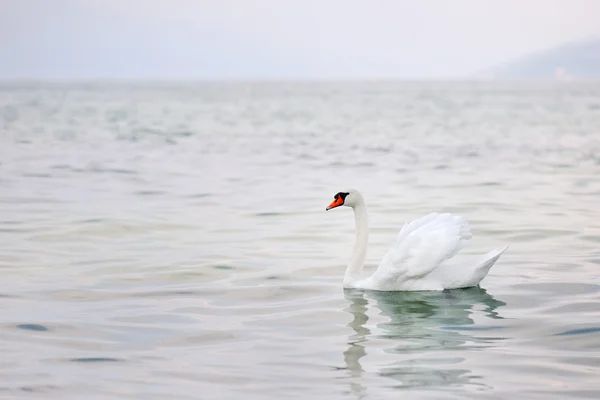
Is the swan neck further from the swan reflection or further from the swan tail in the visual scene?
the swan tail

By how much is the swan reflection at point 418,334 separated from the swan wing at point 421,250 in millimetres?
227

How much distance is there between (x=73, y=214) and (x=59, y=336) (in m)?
8.12

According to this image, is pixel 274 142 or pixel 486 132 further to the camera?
pixel 486 132

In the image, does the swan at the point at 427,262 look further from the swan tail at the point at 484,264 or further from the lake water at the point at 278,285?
the lake water at the point at 278,285

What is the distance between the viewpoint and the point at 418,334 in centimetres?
964

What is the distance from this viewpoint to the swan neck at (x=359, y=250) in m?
11.8

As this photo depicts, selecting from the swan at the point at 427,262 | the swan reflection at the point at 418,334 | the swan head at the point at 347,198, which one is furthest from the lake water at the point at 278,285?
the swan head at the point at 347,198

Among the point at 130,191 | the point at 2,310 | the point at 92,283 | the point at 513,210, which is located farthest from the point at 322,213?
the point at 2,310

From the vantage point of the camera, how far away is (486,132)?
39.3 meters

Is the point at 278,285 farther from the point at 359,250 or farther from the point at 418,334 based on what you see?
the point at 418,334

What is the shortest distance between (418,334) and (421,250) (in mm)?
1713

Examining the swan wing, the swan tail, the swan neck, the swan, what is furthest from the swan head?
the swan tail

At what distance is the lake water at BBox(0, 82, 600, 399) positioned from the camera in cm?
831

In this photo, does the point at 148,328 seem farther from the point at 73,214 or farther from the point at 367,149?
the point at 367,149
